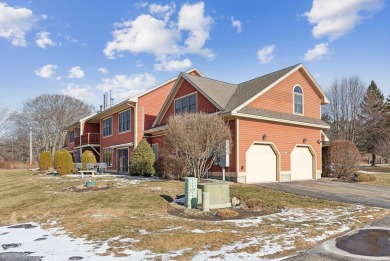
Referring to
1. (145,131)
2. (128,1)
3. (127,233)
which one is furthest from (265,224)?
(145,131)

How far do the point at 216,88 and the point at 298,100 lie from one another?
5.93 metres

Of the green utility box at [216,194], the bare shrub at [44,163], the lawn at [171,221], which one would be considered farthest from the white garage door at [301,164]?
the bare shrub at [44,163]

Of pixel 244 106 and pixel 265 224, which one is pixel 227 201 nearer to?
pixel 265 224

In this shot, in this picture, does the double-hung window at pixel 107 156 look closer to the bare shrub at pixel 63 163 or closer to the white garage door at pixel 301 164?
the bare shrub at pixel 63 163

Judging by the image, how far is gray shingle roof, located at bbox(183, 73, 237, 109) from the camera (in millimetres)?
19953

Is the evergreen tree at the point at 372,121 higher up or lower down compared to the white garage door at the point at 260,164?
higher up

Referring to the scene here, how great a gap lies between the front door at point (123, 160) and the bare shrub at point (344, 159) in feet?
55.2

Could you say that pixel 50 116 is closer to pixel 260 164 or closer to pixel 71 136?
pixel 71 136

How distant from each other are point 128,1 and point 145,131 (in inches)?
464

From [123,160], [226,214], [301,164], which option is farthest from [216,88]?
[226,214]

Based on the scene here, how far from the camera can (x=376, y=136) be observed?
49094 mm

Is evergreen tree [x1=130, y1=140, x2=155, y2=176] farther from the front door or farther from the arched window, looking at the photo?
the arched window

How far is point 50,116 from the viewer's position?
206 feet

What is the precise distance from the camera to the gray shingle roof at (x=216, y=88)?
65.5 ft
